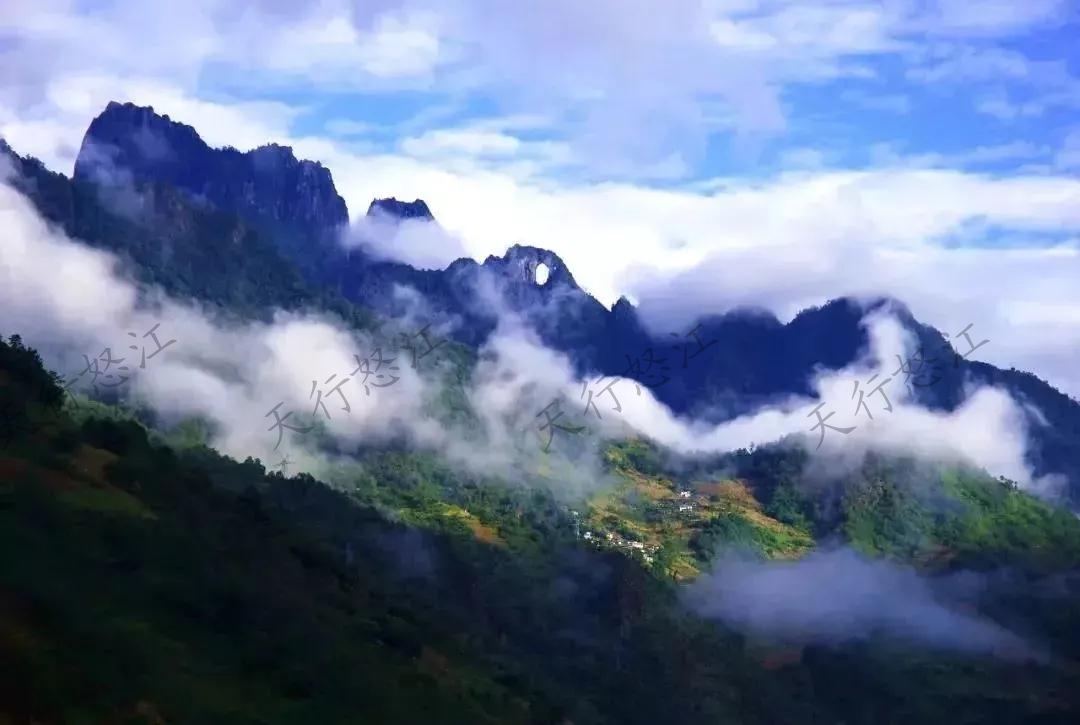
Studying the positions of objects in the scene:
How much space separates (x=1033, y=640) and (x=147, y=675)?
145142mm

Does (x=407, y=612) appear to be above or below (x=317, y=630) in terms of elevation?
above

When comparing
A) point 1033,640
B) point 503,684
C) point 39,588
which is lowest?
point 39,588

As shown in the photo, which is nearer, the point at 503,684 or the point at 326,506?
the point at 503,684

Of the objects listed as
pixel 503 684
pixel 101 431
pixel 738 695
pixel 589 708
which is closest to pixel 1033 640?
pixel 738 695

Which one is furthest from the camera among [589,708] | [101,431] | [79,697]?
[589,708]

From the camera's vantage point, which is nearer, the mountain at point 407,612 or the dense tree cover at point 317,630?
the dense tree cover at point 317,630

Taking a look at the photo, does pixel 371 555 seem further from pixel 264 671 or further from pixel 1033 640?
pixel 1033 640

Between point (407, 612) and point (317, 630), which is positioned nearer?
point (317, 630)

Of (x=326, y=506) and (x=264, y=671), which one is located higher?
(x=326, y=506)

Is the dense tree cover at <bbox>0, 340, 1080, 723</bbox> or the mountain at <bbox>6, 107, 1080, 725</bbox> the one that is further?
the mountain at <bbox>6, 107, 1080, 725</bbox>

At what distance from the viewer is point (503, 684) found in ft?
239

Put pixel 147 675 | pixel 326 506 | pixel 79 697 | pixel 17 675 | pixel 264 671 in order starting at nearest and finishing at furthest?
pixel 17 675, pixel 79 697, pixel 147 675, pixel 264 671, pixel 326 506

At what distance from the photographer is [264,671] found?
4412 cm

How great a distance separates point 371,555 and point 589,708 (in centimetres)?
3092
